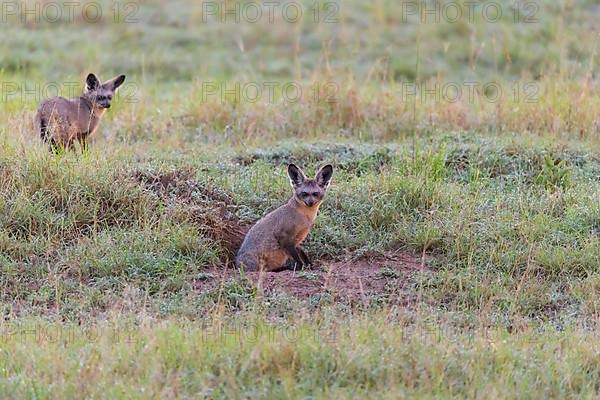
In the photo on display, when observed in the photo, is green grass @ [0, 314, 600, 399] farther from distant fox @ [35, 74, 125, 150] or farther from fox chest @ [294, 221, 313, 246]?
distant fox @ [35, 74, 125, 150]

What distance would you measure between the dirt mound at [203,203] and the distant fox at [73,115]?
98 cm

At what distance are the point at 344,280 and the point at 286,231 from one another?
690mm

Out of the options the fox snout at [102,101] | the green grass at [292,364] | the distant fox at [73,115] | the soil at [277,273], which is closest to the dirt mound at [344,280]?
the soil at [277,273]

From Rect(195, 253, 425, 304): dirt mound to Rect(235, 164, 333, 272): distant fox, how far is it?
7.6 inches

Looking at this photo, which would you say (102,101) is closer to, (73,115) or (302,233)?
(73,115)

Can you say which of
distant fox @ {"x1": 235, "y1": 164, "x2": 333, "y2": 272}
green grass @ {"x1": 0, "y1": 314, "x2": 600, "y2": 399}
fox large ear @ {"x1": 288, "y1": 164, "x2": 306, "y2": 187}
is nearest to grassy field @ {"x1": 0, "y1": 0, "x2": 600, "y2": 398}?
green grass @ {"x1": 0, "y1": 314, "x2": 600, "y2": 399}

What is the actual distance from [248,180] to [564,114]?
4.22 meters

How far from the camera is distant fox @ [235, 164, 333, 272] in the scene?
27.2 ft

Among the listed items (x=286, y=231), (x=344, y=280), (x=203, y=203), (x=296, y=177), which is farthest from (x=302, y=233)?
(x=203, y=203)

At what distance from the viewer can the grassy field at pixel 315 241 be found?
6.06 m

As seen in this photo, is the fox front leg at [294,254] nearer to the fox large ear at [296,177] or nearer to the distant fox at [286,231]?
the distant fox at [286,231]

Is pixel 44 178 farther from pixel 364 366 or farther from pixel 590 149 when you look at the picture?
pixel 590 149

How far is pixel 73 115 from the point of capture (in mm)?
10016

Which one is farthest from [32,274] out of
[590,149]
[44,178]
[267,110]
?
[590,149]
